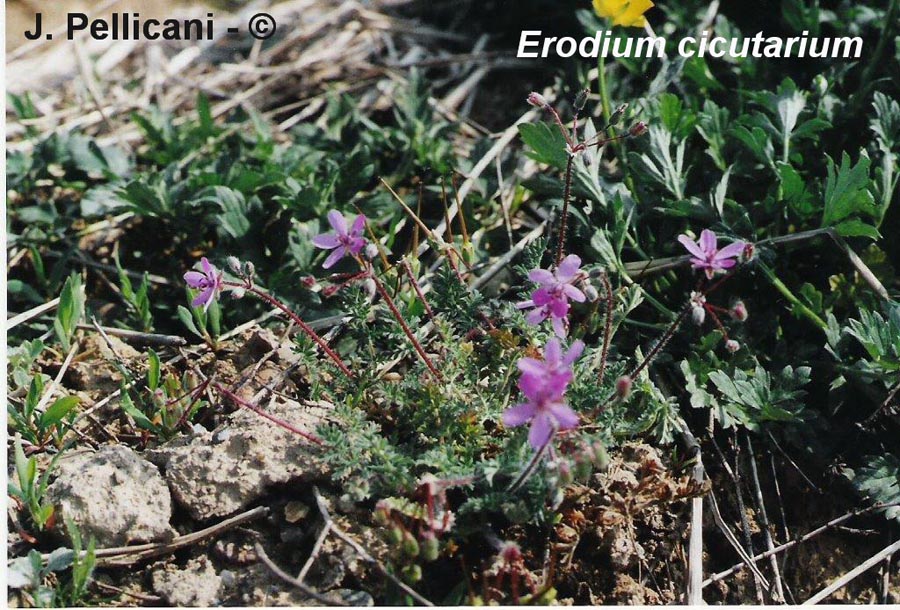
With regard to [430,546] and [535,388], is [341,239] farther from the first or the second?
[430,546]

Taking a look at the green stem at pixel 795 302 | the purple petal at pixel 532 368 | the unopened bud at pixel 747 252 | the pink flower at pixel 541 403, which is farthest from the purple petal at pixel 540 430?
the green stem at pixel 795 302

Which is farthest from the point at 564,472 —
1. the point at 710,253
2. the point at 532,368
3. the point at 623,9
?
the point at 623,9

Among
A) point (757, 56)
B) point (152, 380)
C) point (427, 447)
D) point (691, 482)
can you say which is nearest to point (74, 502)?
point (152, 380)

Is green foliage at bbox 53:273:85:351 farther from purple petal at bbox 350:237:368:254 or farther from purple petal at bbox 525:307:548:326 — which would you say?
purple petal at bbox 525:307:548:326

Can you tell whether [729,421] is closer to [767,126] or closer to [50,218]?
[767,126]

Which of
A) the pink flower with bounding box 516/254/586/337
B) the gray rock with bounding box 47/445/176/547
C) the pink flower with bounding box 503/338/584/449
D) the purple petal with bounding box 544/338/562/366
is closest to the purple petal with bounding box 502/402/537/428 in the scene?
the pink flower with bounding box 503/338/584/449

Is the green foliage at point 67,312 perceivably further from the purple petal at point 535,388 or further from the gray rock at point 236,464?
the purple petal at point 535,388

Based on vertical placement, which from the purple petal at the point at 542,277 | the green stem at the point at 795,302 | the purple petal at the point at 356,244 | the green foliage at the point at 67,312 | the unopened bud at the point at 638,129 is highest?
the unopened bud at the point at 638,129
